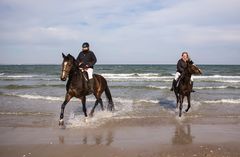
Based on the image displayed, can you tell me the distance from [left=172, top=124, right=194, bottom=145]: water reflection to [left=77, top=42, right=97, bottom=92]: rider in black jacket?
338cm

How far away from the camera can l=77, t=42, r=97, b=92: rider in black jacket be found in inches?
445

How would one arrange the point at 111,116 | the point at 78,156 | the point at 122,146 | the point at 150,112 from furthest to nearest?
the point at 150,112 < the point at 111,116 < the point at 122,146 < the point at 78,156

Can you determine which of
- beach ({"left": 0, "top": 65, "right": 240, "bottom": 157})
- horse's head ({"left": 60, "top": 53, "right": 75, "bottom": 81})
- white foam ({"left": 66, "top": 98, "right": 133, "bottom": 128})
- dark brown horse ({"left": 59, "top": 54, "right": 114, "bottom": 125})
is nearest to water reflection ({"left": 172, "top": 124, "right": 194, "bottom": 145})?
beach ({"left": 0, "top": 65, "right": 240, "bottom": 157})

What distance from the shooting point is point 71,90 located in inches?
410

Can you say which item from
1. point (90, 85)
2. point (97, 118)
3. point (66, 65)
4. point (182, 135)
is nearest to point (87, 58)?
point (90, 85)

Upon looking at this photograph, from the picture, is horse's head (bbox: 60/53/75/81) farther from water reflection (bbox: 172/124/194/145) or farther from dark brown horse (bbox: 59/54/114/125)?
water reflection (bbox: 172/124/194/145)

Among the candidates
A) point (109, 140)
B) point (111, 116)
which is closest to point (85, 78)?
point (111, 116)

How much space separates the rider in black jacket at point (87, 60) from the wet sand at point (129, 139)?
182 centimetres

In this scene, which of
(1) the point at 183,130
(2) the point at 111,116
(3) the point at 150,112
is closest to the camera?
(1) the point at 183,130

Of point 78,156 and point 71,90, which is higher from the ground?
point 71,90

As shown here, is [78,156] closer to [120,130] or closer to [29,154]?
[29,154]

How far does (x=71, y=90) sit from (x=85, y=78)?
0.81m

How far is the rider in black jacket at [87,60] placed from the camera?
37.1ft

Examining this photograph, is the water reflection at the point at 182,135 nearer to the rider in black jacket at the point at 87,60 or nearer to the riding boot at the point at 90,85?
the riding boot at the point at 90,85
